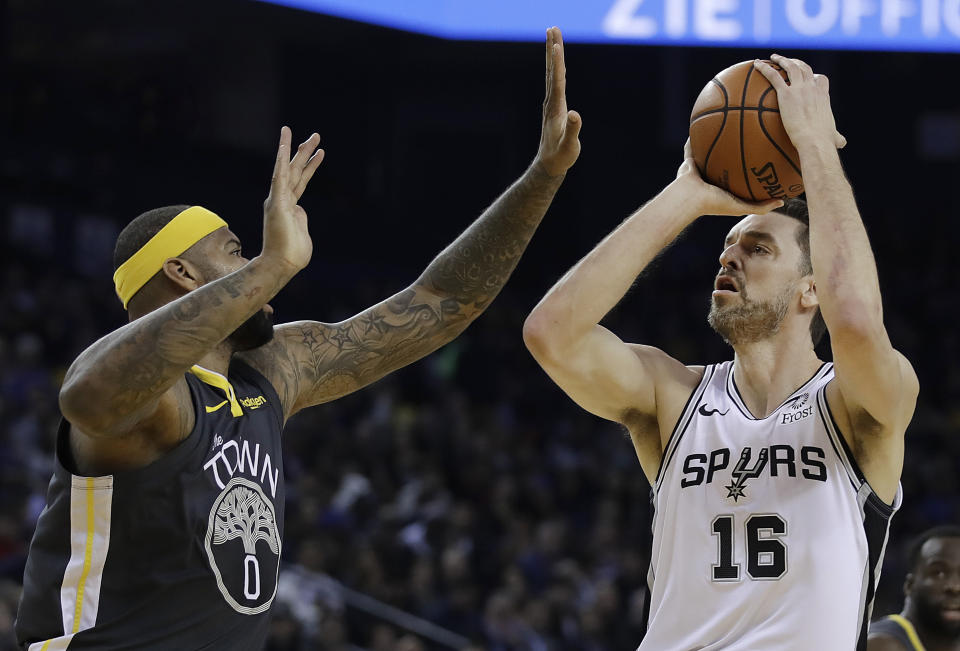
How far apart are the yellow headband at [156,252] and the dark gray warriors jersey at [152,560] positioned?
47cm

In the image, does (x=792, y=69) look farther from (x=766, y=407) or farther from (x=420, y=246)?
(x=420, y=246)

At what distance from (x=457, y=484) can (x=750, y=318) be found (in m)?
9.09

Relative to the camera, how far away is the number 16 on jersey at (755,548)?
298cm

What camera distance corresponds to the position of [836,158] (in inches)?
123

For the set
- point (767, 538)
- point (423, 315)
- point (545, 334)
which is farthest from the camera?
point (423, 315)

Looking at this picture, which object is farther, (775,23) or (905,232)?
(905,232)

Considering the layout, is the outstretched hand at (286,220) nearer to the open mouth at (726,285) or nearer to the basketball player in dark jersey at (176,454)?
the basketball player in dark jersey at (176,454)

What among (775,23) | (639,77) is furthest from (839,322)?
(639,77)

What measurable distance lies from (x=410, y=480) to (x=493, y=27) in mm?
4419

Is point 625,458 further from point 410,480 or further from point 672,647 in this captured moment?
point 672,647

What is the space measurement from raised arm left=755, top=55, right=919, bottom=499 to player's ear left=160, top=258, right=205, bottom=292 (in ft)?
5.22

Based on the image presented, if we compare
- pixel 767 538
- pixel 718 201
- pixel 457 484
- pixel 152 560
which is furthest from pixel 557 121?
pixel 457 484

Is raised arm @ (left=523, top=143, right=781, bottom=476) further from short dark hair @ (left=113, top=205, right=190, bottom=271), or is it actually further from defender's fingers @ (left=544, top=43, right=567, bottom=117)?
short dark hair @ (left=113, top=205, right=190, bottom=271)

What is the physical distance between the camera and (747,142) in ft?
10.7
